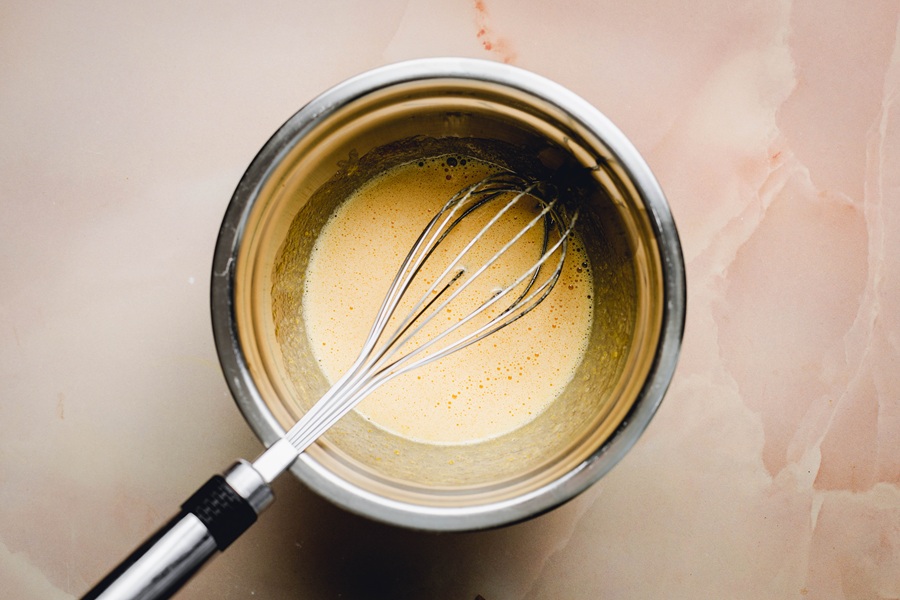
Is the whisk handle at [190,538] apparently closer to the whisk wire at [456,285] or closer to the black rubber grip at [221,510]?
the black rubber grip at [221,510]

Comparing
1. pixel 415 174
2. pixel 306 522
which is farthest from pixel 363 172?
pixel 306 522

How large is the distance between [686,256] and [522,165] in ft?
0.51

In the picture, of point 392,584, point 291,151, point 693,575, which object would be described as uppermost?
point 291,151

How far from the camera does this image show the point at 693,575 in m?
0.53

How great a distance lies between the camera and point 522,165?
47cm

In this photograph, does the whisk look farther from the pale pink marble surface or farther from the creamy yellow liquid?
the pale pink marble surface

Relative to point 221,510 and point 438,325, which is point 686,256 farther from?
point 221,510

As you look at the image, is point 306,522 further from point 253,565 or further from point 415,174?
point 415,174

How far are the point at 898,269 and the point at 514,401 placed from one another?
0.33 meters

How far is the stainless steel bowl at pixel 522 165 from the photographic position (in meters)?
0.37

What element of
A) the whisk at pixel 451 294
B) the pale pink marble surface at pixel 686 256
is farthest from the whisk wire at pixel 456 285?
the pale pink marble surface at pixel 686 256

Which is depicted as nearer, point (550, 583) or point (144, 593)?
point (144, 593)

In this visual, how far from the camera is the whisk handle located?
1.07 ft

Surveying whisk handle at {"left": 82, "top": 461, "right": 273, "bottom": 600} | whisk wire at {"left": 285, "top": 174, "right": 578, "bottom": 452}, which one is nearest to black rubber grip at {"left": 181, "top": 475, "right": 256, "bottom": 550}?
whisk handle at {"left": 82, "top": 461, "right": 273, "bottom": 600}
